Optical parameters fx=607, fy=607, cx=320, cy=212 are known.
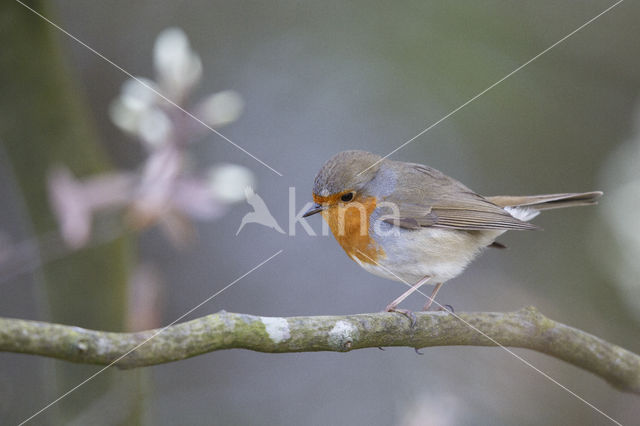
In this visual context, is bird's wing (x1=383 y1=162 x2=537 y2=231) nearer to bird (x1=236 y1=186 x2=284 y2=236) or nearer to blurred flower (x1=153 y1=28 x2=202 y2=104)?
bird (x1=236 y1=186 x2=284 y2=236)

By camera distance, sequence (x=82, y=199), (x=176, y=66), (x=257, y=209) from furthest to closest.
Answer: (x=257, y=209) → (x=82, y=199) → (x=176, y=66)

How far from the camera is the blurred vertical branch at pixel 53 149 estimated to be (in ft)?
7.93

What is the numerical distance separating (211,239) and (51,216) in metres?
2.56

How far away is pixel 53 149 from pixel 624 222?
2859mm

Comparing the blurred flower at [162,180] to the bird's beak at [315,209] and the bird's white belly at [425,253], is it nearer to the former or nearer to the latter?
the bird's beak at [315,209]

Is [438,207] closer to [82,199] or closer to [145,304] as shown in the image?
[145,304]

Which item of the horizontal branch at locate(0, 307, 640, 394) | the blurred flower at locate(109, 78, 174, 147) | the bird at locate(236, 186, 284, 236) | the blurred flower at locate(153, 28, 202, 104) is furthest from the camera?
the bird at locate(236, 186, 284, 236)

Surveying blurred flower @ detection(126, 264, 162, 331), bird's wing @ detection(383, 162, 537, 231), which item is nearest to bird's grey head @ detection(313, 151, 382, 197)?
bird's wing @ detection(383, 162, 537, 231)

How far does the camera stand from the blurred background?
3.61 meters

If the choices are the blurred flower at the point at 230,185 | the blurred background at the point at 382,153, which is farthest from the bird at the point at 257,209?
the blurred background at the point at 382,153

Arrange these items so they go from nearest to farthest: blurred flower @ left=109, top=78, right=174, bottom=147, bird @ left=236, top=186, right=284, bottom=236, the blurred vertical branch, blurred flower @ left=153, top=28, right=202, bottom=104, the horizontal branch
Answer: the horizontal branch → blurred flower @ left=153, top=28, right=202, bottom=104 → blurred flower @ left=109, top=78, right=174, bottom=147 → bird @ left=236, top=186, right=284, bottom=236 → the blurred vertical branch

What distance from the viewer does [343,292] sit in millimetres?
4820

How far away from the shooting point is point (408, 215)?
2943mm

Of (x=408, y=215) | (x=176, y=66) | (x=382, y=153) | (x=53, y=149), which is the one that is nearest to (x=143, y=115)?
(x=176, y=66)
